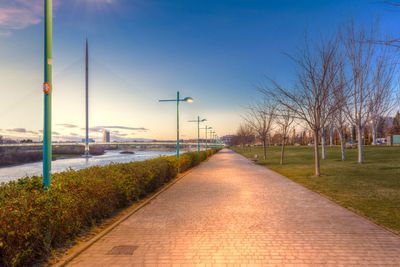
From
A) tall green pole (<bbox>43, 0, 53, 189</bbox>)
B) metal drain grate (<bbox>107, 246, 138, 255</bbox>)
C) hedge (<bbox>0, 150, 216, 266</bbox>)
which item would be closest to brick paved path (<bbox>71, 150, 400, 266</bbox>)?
metal drain grate (<bbox>107, 246, 138, 255</bbox>)

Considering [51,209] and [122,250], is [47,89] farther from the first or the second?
[122,250]

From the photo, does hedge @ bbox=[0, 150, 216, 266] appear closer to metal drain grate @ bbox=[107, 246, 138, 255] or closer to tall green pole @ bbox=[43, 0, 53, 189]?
tall green pole @ bbox=[43, 0, 53, 189]

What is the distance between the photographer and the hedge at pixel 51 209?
Answer: 361 centimetres

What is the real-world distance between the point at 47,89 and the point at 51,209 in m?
2.06

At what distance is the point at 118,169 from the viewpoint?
820 centimetres

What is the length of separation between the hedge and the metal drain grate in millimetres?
849

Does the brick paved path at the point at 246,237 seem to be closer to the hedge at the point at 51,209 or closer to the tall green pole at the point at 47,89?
the hedge at the point at 51,209

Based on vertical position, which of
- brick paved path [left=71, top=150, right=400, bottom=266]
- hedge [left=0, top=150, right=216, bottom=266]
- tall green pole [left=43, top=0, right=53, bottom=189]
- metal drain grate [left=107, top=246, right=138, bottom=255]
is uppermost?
tall green pole [left=43, top=0, right=53, bottom=189]

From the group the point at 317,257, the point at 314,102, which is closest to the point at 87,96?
the point at 314,102

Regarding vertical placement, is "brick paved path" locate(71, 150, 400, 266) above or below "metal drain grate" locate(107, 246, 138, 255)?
below

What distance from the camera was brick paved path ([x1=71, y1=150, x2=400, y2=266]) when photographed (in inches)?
173

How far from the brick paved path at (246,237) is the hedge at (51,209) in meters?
0.56

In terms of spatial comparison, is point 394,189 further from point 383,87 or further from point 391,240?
point 383,87

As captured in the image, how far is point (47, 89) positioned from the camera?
4969mm
